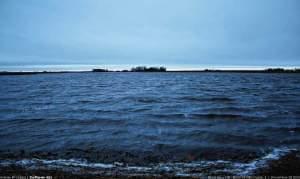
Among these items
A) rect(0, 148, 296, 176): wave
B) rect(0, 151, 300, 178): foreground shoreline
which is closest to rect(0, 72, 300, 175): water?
rect(0, 148, 296, 176): wave

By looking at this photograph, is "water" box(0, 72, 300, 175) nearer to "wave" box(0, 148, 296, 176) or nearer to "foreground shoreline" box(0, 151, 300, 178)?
"wave" box(0, 148, 296, 176)

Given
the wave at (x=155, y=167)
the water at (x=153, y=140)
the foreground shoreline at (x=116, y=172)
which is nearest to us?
the foreground shoreline at (x=116, y=172)

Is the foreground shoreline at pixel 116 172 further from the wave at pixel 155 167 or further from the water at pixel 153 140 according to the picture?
the water at pixel 153 140

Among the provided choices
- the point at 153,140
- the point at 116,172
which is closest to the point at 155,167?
the point at 116,172

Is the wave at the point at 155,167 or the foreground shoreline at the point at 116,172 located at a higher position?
the foreground shoreline at the point at 116,172

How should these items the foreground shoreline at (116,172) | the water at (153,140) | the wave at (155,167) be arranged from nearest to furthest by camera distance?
the foreground shoreline at (116,172)
the wave at (155,167)
the water at (153,140)

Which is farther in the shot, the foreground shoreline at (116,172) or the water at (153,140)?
the water at (153,140)

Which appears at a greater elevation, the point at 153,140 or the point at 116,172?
the point at 116,172

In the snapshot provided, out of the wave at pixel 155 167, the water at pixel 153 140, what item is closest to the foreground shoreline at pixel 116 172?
the wave at pixel 155 167

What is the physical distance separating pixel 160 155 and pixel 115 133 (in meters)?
3.28

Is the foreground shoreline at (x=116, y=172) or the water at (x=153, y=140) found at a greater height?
the foreground shoreline at (x=116, y=172)

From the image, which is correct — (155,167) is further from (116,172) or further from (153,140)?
(153,140)

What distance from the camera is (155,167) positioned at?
5707 mm

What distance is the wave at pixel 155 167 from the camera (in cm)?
526
